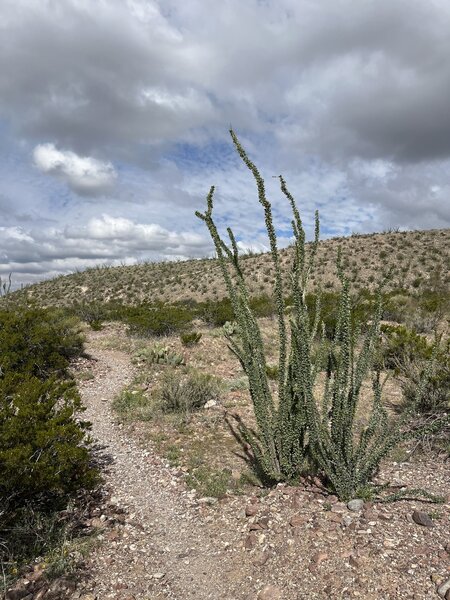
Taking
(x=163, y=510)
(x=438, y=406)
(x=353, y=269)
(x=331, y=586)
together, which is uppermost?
(x=353, y=269)

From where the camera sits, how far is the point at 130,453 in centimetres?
638

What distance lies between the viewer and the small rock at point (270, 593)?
3.25 m

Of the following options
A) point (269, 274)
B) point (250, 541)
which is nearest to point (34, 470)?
point (250, 541)

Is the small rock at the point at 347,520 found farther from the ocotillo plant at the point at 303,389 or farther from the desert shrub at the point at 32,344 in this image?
the desert shrub at the point at 32,344

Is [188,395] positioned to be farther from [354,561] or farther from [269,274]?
[269,274]

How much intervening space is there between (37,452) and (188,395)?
395 centimetres

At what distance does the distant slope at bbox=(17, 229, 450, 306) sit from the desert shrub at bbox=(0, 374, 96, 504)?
24523 millimetres

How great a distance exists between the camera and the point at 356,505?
13.2ft

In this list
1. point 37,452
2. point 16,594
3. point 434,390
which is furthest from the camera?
point 434,390

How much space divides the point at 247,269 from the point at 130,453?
99.7 feet

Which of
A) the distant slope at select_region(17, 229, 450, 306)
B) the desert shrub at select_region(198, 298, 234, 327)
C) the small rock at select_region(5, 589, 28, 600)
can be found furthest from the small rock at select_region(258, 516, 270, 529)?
the distant slope at select_region(17, 229, 450, 306)

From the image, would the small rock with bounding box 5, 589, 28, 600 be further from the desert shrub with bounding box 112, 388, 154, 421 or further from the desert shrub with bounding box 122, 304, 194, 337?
the desert shrub with bounding box 122, 304, 194, 337

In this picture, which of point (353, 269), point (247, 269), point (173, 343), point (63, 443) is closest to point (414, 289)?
point (353, 269)

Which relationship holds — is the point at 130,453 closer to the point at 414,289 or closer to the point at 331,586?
the point at 331,586
